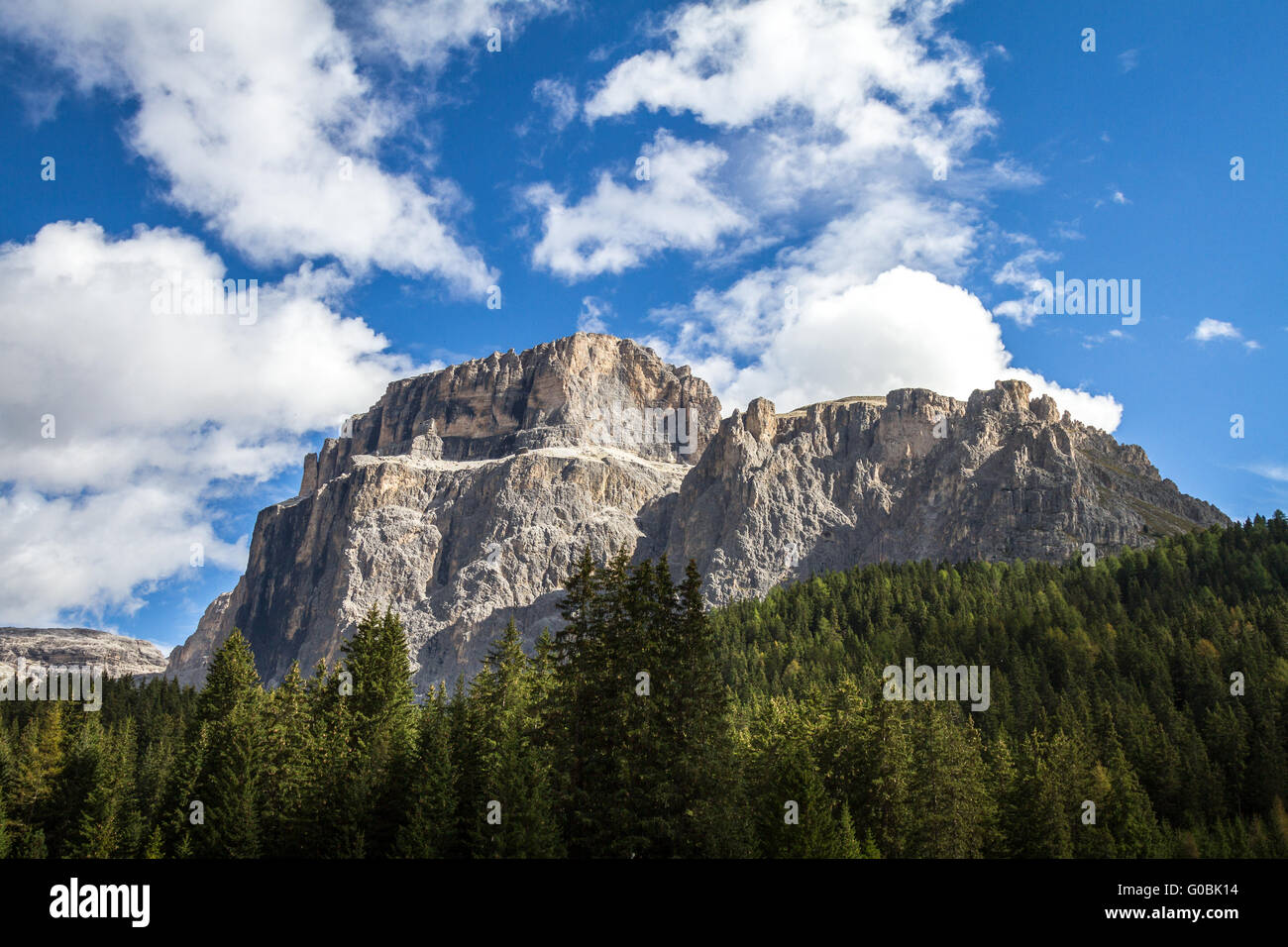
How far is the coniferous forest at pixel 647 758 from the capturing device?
1487 inches

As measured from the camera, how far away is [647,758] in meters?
37.5

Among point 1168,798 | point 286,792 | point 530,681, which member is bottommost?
point 1168,798

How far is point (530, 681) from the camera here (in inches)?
2066

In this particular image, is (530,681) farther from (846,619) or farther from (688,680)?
(846,619)

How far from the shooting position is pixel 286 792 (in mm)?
46438

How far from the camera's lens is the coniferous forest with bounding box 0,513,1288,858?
124 feet

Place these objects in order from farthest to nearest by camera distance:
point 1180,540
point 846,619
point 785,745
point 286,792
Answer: point 1180,540 → point 846,619 → point 785,745 → point 286,792

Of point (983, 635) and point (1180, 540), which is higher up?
point (1180, 540)
